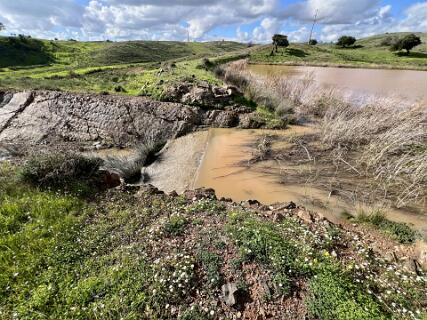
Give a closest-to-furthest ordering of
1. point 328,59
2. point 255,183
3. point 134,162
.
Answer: point 255,183 → point 134,162 → point 328,59

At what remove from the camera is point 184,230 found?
3.87 m

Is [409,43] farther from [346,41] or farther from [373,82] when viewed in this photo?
[373,82]

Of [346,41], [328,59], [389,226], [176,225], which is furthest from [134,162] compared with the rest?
[346,41]

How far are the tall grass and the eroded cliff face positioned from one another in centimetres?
235

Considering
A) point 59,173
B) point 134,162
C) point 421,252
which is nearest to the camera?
point 421,252

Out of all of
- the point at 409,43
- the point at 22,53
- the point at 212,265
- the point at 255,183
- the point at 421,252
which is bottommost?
the point at 255,183

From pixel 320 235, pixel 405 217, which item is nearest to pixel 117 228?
pixel 320 235

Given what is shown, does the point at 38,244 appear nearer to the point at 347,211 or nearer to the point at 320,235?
the point at 320,235

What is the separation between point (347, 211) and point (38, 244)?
4.81 m

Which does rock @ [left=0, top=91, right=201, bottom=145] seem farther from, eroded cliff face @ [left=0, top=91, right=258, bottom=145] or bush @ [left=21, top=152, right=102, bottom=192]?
bush @ [left=21, top=152, right=102, bottom=192]

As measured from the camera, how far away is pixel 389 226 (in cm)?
419

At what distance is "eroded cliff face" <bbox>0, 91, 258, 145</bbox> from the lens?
370 inches

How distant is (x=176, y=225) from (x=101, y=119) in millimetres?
7118

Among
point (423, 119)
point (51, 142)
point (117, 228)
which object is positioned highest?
point (423, 119)
